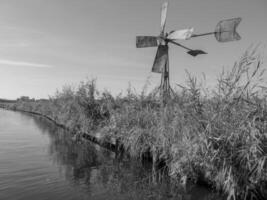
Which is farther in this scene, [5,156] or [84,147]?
[84,147]

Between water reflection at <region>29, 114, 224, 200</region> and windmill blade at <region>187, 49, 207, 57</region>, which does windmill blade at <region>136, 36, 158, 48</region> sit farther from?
water reflection at <region>29, 114, 224, 200</region>

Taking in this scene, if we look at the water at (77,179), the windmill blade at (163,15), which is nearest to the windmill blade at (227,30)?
the windmill blade at (163,15)

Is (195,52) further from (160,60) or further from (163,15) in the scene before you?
(163,15)

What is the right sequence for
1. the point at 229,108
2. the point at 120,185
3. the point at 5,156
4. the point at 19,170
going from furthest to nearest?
the point at 5,156, the point at 19,170, the point at 120,185, the point at 229,108

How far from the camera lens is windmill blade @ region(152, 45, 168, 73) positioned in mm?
8078

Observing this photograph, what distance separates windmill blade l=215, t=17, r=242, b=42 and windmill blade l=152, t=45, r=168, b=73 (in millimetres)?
1963

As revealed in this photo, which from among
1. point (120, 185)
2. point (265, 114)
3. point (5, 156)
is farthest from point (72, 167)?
Answer: point (265, 114)

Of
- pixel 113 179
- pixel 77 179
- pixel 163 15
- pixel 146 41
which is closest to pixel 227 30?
pixel 146 41

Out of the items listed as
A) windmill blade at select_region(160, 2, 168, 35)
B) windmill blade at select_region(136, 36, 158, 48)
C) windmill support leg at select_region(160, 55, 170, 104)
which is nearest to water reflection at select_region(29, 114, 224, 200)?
windmill support leg at select_region(160, 55, 170, 104)

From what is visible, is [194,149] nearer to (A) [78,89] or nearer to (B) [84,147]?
(B) [84,147]

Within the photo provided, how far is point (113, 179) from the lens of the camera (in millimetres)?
5949

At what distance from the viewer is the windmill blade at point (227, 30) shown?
6260 mm

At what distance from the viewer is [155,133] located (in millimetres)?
6555

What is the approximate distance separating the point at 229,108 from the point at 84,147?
24.1ft
